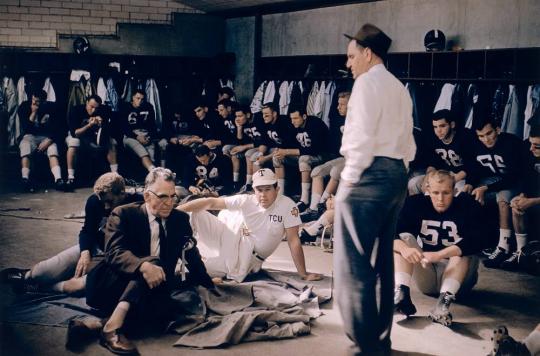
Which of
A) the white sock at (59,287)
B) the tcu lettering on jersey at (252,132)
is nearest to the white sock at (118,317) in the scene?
the white sock at (59,287)

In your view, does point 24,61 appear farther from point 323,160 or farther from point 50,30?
point 323,160

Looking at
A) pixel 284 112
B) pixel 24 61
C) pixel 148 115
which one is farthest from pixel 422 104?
pixel 24 61

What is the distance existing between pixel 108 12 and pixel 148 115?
4.80ft

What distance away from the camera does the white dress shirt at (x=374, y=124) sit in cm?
276

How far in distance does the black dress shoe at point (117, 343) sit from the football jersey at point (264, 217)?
119cm

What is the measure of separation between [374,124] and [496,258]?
225cm

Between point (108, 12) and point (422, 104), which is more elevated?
point (108, 12)

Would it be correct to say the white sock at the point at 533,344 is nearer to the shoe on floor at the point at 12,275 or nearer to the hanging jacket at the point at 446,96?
the shoe on floor at the point at 12,275

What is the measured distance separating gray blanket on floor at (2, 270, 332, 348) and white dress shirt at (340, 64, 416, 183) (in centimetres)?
88

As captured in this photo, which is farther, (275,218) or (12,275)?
(275,218)

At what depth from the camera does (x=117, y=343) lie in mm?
3002

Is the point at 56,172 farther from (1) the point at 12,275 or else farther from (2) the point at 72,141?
(1) the point at 12,275

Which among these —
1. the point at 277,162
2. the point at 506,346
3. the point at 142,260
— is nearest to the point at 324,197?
the point at 277,162

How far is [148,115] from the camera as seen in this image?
300 inches
